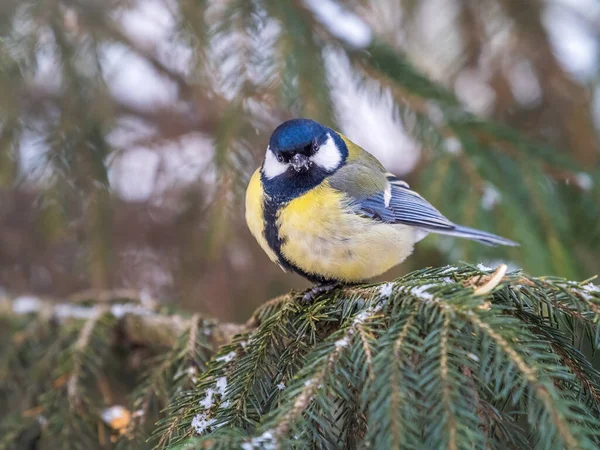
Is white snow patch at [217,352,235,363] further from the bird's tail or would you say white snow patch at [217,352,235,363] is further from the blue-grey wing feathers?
the bird's tail

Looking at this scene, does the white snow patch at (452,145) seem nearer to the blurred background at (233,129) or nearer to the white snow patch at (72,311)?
the blurred background at (233,129)

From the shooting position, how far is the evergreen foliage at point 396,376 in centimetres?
81

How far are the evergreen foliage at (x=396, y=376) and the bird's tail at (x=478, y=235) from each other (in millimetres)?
649

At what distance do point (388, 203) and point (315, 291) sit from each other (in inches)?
22.0

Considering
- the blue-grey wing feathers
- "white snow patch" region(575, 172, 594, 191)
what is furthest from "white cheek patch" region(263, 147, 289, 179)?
"white snow patch" region(575, 172, 594, 191)

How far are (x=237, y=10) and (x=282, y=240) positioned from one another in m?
0.78

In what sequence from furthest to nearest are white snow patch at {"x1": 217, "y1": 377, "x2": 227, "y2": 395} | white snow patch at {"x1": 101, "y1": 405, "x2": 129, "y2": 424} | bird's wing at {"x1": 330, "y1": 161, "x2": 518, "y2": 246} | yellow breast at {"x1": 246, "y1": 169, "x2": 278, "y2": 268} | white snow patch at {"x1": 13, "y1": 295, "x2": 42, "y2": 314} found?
white snow patch at {"x1": 13, "y1": 295, "x2": 42, "y2": 314} < bird's wing at {"x1": 330, "y1": 161, "x2": 518, "y2": 246} < yellow breast at {"x1": 246, "y1": 169, "x2": 278, "y2": 268} < white snow patch at {"x1": 101, "y1": 405, "x2": 129, "y2": 424} < white snow patch at {"x1": 217, "y1": 377, "x2": 227, "y2": 395}

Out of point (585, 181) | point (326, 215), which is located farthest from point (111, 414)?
point (585, 181)

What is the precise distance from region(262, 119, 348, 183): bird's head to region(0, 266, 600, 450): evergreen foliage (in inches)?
17.4

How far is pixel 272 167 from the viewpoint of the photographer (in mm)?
1782

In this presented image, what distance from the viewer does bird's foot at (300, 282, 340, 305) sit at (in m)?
1.43

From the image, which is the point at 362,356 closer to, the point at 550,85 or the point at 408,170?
the point at 408,170

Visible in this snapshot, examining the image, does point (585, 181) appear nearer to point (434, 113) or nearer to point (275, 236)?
point (434, 113)

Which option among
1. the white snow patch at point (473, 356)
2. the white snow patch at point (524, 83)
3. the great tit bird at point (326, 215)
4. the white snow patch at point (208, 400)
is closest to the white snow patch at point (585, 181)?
the great tit bird at point (326, 215)
